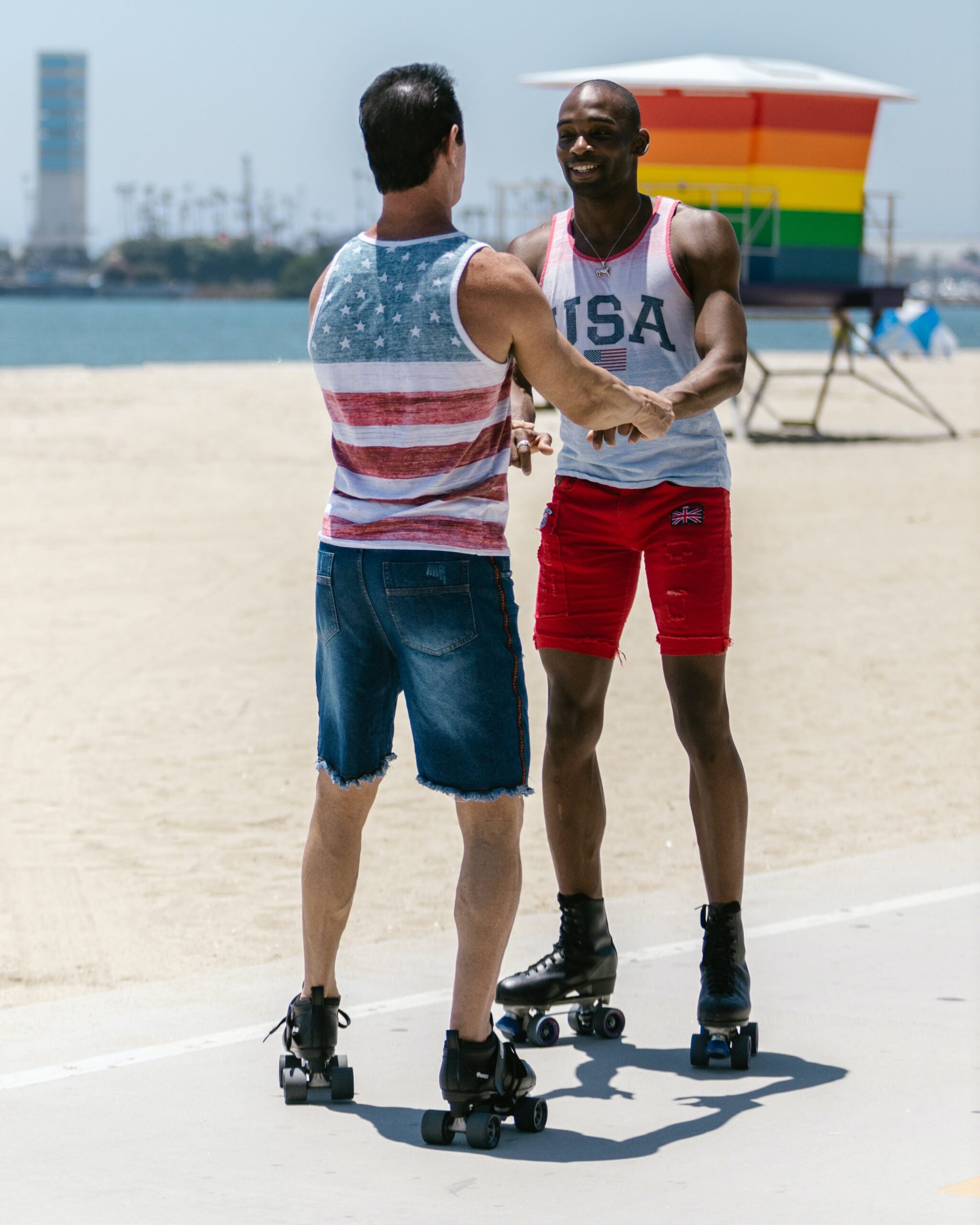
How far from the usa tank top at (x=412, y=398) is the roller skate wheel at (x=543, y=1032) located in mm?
1284

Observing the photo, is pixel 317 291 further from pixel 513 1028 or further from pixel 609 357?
pixel 513 1028

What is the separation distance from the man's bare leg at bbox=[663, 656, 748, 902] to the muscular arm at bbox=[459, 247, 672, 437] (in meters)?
0.73

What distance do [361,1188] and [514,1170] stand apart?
0.97 ft

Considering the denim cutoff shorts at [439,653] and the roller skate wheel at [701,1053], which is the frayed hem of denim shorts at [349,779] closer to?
the denim cutoff shorts at [439,653]

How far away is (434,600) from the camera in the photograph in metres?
3.50

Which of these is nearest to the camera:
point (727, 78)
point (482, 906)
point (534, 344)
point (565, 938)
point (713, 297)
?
point (534, 344)

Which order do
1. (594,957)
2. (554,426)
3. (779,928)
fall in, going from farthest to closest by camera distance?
1. (554,426)
2. (779,928)
3. (594,957)

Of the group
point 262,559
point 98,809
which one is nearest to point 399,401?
point 98,809

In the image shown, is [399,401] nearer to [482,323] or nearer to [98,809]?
[482,323]

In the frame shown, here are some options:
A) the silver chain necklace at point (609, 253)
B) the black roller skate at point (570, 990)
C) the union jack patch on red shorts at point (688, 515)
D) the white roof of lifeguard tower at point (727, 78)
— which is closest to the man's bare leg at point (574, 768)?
the black roller skate at point (570, 990)

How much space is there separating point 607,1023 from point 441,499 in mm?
1430

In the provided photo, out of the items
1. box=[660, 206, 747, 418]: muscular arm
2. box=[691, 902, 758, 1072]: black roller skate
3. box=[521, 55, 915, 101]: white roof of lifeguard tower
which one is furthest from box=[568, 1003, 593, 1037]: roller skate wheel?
box=[521, 55, 915, 101]: white roof of lifeguard tower

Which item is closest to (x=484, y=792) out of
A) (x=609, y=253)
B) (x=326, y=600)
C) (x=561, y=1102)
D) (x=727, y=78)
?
(x=326, y=600)

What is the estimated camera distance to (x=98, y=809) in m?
6.72
